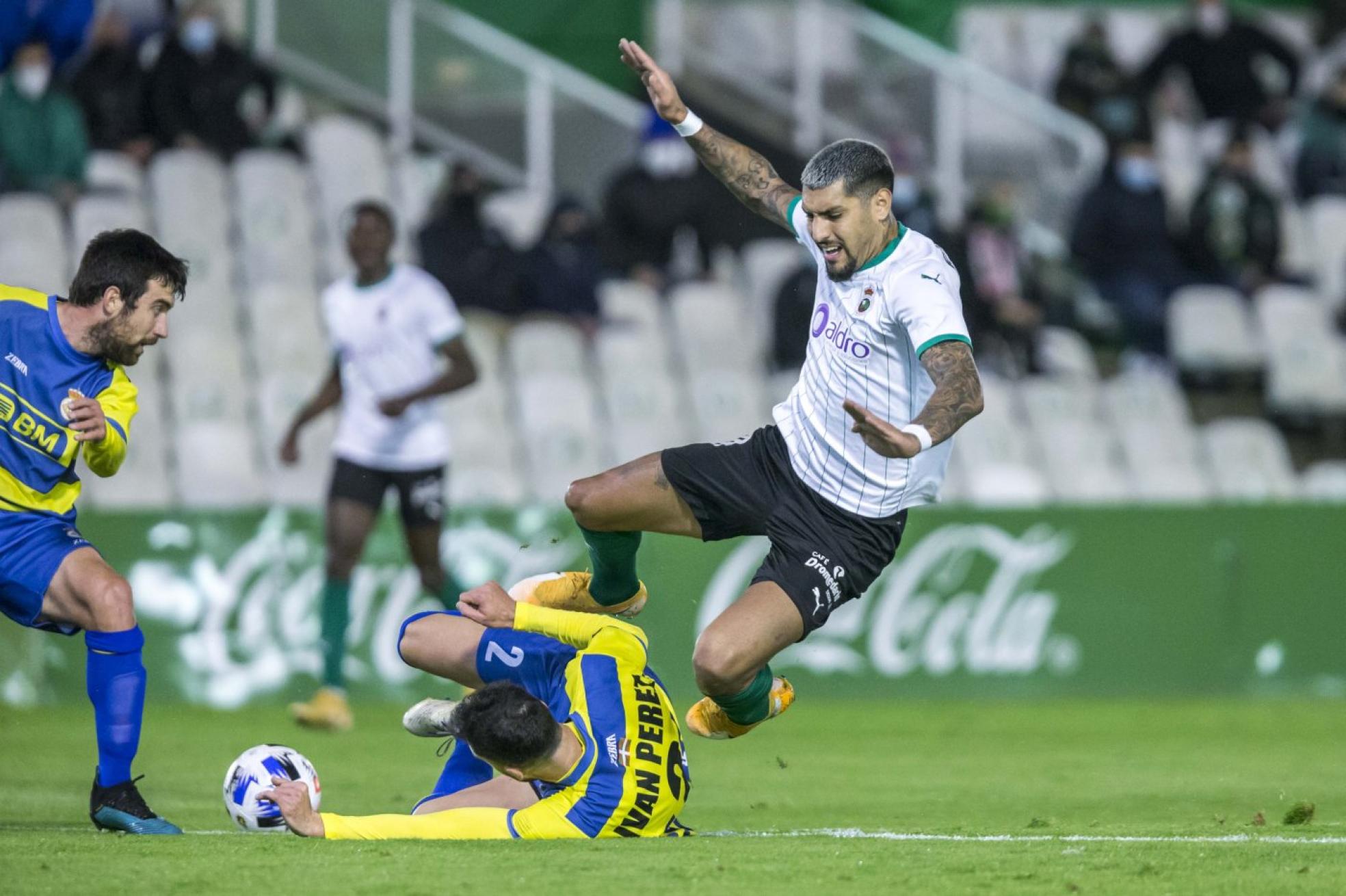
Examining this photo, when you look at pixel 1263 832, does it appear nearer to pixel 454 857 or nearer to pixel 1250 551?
pixel 454 857

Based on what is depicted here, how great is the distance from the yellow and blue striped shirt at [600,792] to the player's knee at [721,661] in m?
0.32

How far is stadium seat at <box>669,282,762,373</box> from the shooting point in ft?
45.0

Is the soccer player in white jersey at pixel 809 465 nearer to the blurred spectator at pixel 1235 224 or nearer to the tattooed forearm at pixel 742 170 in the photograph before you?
the tattooed forearm at pixel 742 170

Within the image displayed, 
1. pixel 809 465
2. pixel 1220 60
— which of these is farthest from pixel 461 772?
pixel 1220 60

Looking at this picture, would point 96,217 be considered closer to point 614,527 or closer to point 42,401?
point 42,401

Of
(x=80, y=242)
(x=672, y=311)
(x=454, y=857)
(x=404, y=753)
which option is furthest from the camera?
(x=672, y=311)

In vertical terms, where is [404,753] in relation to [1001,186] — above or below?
below

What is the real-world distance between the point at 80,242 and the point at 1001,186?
6707 millimetres

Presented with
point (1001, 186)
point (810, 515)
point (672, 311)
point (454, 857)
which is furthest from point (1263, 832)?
point (1001, 186)

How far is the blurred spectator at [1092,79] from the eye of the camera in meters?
16.0

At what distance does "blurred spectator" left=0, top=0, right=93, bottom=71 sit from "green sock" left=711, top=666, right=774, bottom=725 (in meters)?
8.58

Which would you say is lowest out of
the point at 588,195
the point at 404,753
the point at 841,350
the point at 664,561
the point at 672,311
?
the point at 404,753

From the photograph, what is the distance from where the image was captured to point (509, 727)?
18.5 ft

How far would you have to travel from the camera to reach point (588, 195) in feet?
48.4
